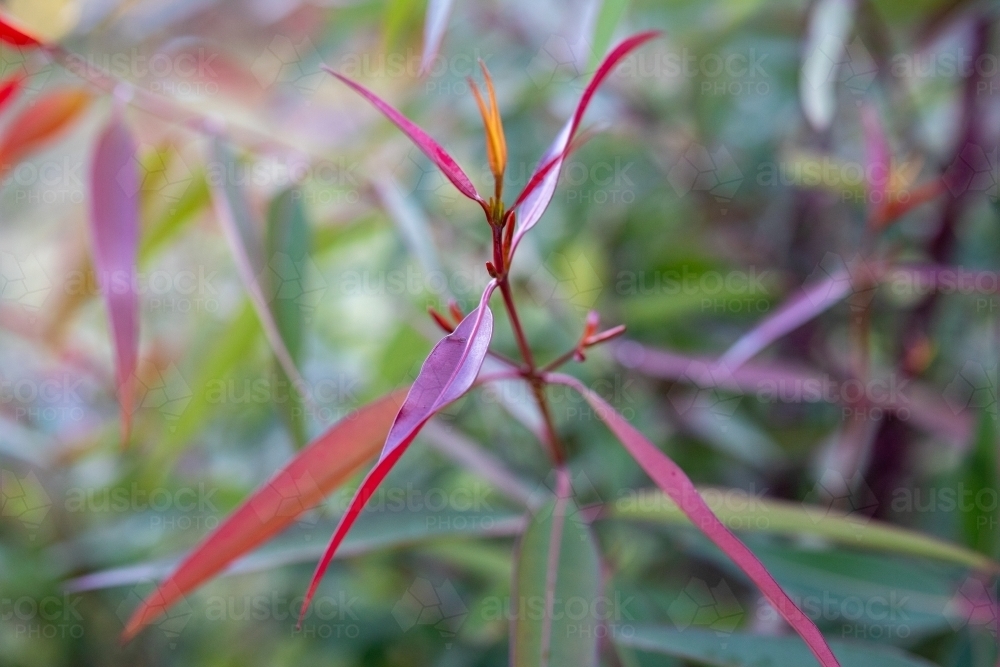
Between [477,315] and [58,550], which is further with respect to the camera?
[58,550]

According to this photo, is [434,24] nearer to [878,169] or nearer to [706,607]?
[878,169]

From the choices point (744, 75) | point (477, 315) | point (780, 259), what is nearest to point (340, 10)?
point (744, 75)

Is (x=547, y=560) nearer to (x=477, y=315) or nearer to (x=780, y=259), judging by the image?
(x=477, y=315)

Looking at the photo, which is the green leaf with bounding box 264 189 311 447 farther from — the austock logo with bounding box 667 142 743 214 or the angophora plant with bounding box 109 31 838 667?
the austock logo with bounding box 667 142 743 214

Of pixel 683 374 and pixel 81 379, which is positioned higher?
pixel 81 379

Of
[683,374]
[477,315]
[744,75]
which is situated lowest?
[683,374]

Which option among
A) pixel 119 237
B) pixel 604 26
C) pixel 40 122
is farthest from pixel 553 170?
pixel 40 122

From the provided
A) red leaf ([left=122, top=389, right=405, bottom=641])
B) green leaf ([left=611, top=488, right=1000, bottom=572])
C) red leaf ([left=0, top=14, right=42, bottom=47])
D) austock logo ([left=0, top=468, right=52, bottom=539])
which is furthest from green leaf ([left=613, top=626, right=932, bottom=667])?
austock logo ([left=0, top=468, right=52, bottom=539])

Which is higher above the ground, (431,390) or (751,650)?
(431,390)
